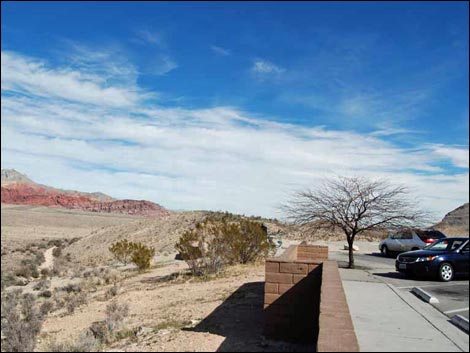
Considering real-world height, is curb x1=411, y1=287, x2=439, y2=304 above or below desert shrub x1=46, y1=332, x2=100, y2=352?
above

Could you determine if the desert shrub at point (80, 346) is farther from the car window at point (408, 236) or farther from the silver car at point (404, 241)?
the car window at point (408, 236)

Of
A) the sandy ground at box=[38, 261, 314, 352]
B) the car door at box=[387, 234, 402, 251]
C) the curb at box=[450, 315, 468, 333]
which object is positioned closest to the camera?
the curb at box=[450, 315, 468, 333]

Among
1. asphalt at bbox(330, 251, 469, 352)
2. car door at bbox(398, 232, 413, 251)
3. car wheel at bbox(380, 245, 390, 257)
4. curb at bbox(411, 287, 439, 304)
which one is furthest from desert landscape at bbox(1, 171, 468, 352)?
car door at bbox(398, 232, 413, 251)

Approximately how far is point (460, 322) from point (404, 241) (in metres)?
22.2

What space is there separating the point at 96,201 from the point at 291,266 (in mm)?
103560

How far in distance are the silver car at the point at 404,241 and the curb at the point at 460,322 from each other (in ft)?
59.8

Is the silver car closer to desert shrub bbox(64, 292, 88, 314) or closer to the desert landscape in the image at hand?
the desert landscape

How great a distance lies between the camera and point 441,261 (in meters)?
A: 9.40

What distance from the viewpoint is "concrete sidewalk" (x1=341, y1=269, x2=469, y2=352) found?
16.3 ft

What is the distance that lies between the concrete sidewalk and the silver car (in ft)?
47.3

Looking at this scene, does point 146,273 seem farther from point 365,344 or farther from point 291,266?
point 365,344

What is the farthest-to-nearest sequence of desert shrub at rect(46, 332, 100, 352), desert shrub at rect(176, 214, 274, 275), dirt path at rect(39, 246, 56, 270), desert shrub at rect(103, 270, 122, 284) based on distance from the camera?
dirt path at rect(39, 246, 56, 270)
desert shrub at rect(103, 270, 122, 284)
desert shrub at rect(176, 214, 274, 275)
desert shrub at rect(46, 332, 100, 352)

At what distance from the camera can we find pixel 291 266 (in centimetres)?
956

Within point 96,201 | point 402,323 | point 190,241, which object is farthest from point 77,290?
point 96,201
